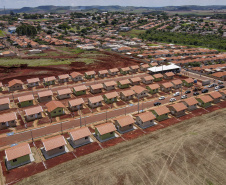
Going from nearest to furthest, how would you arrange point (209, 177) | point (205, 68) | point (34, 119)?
point (209, 177) < point (34, 119) < point (205, 68)

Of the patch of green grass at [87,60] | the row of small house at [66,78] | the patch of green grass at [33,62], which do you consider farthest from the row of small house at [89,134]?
the patch of green grass at [33,62]

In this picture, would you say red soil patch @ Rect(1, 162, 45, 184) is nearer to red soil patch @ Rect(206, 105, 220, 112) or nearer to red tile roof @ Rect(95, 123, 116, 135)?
red tile roof @ Rect(95, 123, 116, 135)

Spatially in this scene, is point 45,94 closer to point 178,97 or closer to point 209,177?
point 178,97

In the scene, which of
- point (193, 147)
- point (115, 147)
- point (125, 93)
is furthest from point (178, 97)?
point (115, 147)

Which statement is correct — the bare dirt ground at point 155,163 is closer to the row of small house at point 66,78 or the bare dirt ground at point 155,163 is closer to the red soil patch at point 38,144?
the red soil patch at point 38,144

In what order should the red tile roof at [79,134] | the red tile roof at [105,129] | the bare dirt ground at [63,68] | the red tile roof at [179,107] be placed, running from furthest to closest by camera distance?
the bare dirt ground at [63,68] < the red tile roof at [179,107] < the red tile roof at [105,129] < the red tile roof at [79,134]

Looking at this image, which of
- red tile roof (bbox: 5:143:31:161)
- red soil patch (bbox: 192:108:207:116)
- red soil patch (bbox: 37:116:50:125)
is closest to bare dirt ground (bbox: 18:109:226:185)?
red tile roof (bbox: 5:143:31:161)

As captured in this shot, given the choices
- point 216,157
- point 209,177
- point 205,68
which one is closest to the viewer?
point 209,177
